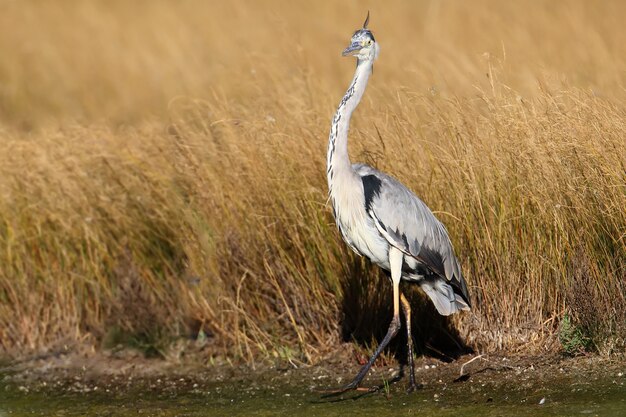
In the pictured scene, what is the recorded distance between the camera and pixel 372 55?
683 cm

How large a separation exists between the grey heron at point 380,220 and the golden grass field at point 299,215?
0.44 meters

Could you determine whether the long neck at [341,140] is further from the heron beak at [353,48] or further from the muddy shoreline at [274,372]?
the muddy shoreline at [274,372]

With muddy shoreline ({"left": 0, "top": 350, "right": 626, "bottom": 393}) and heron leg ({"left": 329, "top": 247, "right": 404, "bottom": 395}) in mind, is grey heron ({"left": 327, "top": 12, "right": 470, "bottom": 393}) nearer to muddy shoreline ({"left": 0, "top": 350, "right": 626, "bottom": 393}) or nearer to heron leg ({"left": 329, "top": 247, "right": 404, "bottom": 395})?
heron leg ({"left": 329, "top": 247, "right": 404, "bottom": 395})

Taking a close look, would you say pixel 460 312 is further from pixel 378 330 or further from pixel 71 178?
pixel 71 178

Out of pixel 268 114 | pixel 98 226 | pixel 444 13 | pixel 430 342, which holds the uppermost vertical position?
pixel 444 13

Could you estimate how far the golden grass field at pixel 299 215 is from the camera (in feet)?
22.5

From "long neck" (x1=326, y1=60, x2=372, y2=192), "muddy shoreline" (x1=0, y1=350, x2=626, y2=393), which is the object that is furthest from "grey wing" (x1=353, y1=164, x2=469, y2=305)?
"muddy shoreline" (x1=0, y1=350, x2=626, y2=393)

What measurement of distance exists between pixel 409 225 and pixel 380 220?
182 millimetres

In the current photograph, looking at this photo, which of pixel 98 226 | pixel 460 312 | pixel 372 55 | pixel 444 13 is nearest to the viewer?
pixel 372 55

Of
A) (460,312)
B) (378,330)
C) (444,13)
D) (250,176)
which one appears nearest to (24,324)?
(250,176)

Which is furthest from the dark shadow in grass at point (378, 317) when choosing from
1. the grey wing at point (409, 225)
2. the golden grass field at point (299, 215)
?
the grey wing at point (409, 225)

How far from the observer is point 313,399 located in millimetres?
6750

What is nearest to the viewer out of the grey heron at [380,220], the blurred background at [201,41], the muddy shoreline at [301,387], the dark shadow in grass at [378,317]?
the muddy shoreline at [301,387]

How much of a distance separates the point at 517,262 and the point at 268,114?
2207mm
